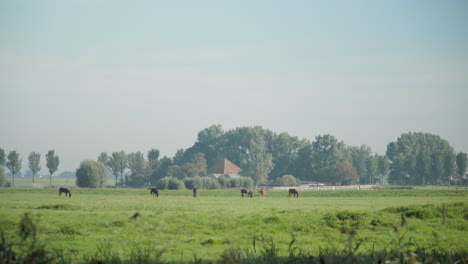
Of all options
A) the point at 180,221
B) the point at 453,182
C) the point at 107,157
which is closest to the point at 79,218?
the point at 180,221

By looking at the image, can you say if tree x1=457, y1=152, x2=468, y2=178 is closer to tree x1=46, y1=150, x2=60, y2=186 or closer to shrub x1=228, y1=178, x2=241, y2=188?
shrub x1=228, y1=178, x2=241, y2=188

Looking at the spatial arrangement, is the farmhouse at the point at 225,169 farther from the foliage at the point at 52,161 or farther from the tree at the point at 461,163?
the tree at the point at 461,163

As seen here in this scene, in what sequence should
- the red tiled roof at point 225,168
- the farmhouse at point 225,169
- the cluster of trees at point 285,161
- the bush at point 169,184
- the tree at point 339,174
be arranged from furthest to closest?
the red tiled roof at point 225,168
the farmhouse at point 225,169
the cluster of trees at point 285,161
the tree at point 339,174
the bush at point 169,184

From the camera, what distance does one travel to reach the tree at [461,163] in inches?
6526

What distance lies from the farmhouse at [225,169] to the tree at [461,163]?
63.1 m

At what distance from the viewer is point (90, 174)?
111m

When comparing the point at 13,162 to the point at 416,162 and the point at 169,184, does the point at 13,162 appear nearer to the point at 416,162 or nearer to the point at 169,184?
the point at 169,184

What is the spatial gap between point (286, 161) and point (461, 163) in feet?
165

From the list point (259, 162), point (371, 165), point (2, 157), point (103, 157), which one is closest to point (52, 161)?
point (2, 157)

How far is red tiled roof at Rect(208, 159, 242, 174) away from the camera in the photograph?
164 meters

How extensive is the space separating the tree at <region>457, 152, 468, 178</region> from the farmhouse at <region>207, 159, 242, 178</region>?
63.1 metres

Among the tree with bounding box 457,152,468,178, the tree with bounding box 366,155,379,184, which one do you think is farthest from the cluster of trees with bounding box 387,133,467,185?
the tree with bounding box 366,155,379,184

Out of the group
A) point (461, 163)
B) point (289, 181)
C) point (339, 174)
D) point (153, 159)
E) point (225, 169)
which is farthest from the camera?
point (153, 159)

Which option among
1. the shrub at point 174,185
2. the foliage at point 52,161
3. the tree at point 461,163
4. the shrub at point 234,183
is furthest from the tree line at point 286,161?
the shrub at point 174,185
